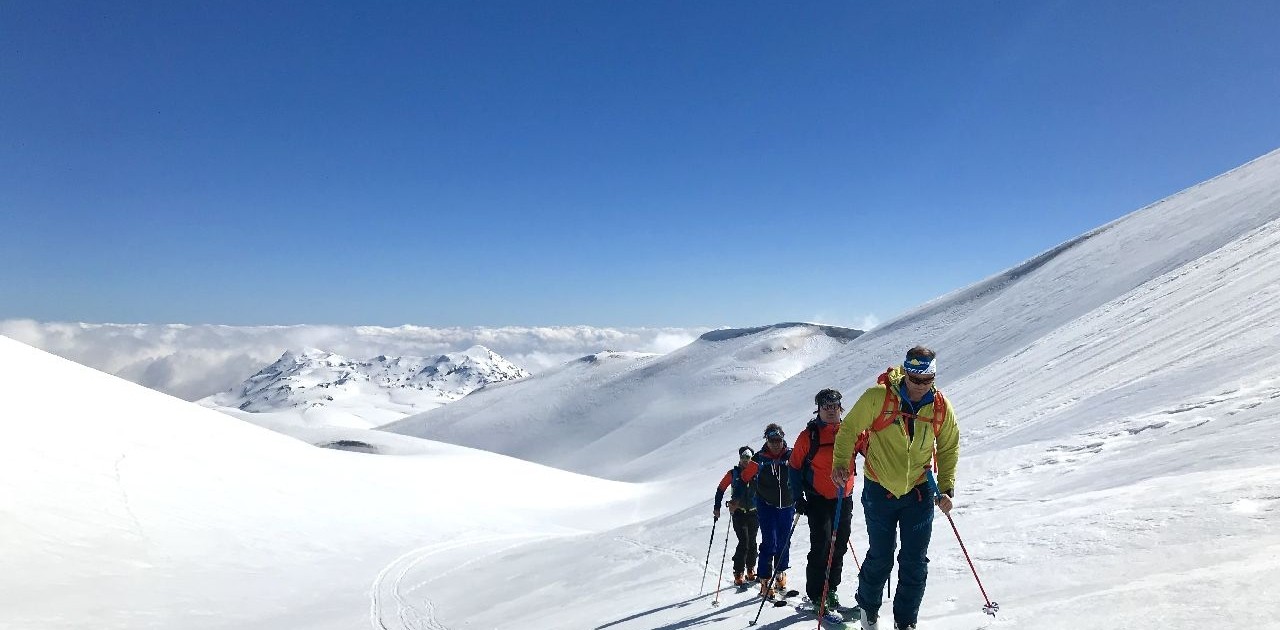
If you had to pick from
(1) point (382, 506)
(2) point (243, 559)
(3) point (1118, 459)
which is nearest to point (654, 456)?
(1) point (382, 506)

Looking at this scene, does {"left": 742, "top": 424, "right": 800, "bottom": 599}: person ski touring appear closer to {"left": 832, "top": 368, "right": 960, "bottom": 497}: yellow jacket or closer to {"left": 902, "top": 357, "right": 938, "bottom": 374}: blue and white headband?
{"left": 832, "top": 368, "right": 960, "bottom": 497}: yellow jacket

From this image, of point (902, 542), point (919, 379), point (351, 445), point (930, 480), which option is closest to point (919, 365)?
point (919, 379)

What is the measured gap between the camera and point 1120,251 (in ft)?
138

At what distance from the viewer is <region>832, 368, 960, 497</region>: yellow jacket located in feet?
16.8

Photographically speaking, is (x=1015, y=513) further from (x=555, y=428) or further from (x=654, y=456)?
(x=555, y=428)

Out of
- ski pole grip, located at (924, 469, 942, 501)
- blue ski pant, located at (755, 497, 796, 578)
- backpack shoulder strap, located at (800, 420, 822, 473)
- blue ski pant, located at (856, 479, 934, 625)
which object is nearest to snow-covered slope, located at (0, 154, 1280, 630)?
blue ski pant, located at (856, 479, 934, 625)

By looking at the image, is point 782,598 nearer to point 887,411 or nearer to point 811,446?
point 811,446

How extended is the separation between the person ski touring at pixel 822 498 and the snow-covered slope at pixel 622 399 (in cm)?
8461

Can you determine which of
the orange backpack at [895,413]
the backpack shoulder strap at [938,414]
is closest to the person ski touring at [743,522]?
the orange backpack at [895,413]

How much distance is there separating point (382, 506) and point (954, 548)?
24.3m

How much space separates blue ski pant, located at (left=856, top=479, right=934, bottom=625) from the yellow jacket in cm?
14

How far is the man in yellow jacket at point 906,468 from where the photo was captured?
5.11m

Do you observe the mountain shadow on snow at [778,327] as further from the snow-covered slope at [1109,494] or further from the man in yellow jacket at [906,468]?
the man in yellow jacket at [906,468]

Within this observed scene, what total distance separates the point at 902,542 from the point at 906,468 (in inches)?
27.1
